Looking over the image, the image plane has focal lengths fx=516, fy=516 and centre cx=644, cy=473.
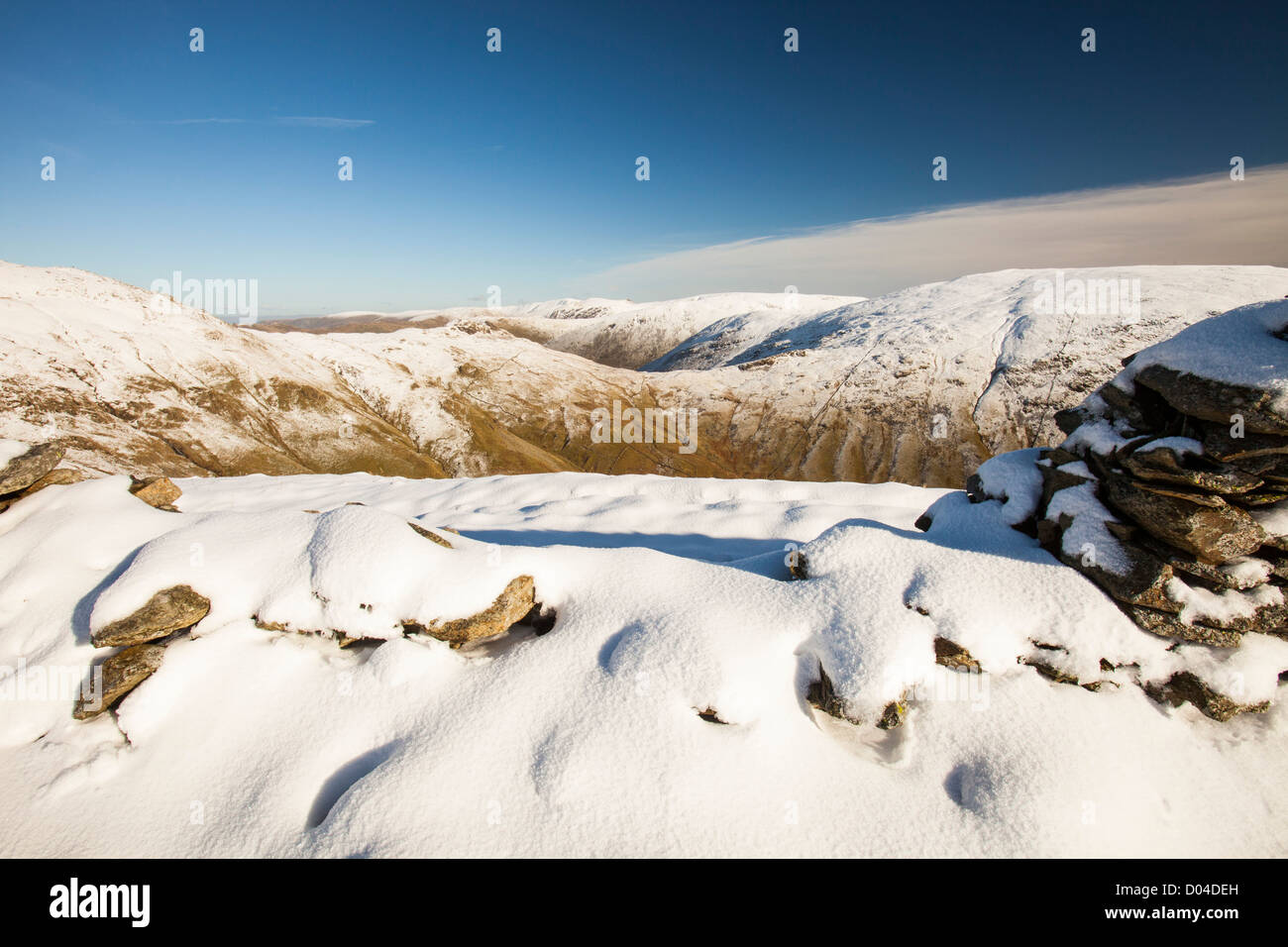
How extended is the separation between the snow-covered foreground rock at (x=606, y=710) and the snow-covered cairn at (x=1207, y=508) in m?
0.71

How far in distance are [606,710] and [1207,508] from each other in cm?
1678

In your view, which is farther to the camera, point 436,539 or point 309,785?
point 436,539

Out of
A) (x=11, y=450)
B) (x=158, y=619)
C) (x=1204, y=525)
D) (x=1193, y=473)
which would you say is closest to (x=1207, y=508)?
(x=1204, y=525)

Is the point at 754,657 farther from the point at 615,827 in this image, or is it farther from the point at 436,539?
the point at 436,539

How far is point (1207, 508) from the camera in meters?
13.8

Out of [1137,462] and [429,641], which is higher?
[1137,462]

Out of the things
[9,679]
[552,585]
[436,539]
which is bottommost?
[9,679]

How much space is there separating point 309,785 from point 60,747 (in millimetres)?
6965

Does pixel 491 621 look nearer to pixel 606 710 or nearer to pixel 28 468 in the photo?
pixel 606 710

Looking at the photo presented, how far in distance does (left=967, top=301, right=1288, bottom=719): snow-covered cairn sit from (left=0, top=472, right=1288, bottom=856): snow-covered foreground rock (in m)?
0.71

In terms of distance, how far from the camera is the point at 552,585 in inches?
648
